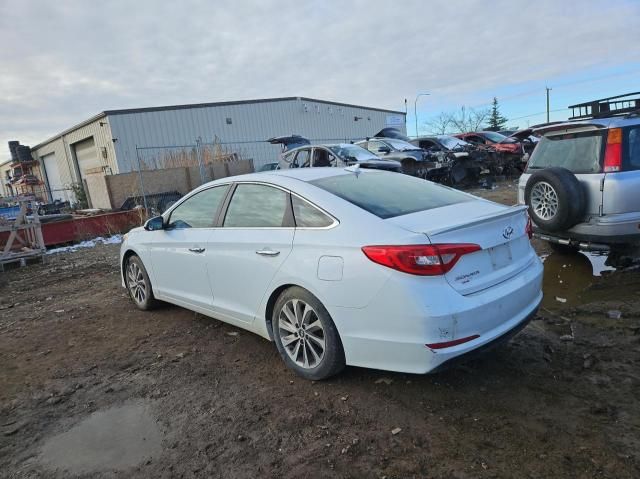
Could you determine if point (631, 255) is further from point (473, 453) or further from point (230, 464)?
point (230, 464)

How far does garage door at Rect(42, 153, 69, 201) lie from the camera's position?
3328 cm

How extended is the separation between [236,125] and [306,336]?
2500cm

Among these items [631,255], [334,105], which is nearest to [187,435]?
[631,255]

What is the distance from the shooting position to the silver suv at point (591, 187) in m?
4.80

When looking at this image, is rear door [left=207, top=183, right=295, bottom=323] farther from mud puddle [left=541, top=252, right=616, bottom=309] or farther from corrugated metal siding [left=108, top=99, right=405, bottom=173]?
corrugated metal siding [left=108, top=99, right=405, bottom=173]

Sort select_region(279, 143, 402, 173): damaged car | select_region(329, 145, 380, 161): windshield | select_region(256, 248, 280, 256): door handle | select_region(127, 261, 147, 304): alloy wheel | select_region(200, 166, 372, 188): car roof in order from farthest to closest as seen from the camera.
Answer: select_region(329, 145, 380, 161): windshield
select_region(279, 143, 402, 173): damaged car
select_region(127, 261, 147, 304): alloy wheel
select_region(200, 166, 372, 188): car roof
select_region(256, 248, 280, 256): door handle

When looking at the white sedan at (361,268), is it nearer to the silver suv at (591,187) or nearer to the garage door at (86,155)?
the silver suv at (591,187)

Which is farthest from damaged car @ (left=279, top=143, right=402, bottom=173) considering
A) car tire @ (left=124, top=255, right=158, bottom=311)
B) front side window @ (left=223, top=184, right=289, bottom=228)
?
front side window @ (left=223, top=184, right=289, bottom=228)

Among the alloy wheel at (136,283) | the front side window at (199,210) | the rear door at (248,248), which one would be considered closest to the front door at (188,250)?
the front side window at (199,210)

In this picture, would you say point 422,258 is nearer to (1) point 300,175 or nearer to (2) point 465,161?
(1) point 300,175

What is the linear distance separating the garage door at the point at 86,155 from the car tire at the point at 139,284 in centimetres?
2197

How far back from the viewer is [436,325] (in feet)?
8.62

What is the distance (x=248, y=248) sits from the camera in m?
3.59

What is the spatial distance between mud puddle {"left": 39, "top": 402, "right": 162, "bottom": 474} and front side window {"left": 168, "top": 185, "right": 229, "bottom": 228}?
1.73 metres
